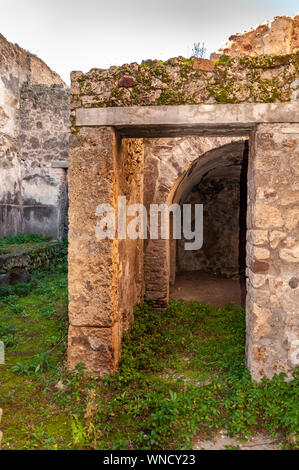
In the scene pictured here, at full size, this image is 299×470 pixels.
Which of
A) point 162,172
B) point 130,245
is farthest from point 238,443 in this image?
point 162,172

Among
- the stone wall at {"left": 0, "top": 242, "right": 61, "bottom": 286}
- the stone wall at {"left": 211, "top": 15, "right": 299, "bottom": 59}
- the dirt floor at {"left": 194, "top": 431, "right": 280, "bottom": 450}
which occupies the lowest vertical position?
the dirt floor at {"left": 194, "top": 431, "right": 280, "bottom": 450}

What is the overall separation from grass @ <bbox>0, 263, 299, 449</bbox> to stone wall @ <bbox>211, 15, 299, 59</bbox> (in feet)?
17.7

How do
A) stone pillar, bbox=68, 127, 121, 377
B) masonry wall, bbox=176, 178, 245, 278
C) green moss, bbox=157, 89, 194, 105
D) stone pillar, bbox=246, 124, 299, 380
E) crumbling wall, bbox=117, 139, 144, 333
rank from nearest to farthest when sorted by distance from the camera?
stone pillar, bbox=246, 124, 299, 380 < green moss, bbox=157, 89, 194, 105 < stone pillar, bbox=68, 127, 121, 377 < crumbling wall, bbox=117, 139, 144, 333 < masonry wall, bbox=176, 178, 245, 278

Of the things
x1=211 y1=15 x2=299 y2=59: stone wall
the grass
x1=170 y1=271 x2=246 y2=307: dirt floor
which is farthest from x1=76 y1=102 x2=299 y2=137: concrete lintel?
x1=170 y1=271 x2=246 y2=307: dirt floor

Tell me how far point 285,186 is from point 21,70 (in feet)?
27.5

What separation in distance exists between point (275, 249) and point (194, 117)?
1353 mm

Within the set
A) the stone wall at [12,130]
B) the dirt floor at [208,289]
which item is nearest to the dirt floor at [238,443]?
the dirt floor at [208,289]

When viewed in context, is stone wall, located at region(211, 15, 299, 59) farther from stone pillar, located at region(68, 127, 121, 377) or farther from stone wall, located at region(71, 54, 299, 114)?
stone pillar, located at region(68, 127, 121, 377)

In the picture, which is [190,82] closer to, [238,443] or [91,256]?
[91,256]

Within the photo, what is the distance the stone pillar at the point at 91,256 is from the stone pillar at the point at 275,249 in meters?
1.30

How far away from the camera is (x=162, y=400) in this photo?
2934 mm

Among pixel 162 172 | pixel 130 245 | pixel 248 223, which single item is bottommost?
pixel 130 245

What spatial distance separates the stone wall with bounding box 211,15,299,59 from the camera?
670 cm

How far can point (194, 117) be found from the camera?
3148 millimetres
